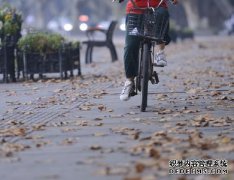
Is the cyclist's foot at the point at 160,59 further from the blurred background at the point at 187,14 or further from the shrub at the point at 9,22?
the blurred background at the point at 187,14

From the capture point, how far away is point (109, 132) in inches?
341

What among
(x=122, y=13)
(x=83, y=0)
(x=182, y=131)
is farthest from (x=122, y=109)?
(x=83, y=0)

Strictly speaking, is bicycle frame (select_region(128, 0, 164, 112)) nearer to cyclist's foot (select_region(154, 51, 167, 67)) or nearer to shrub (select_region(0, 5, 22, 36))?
cyclist's foot (select_region(154, 51, 167, 67))

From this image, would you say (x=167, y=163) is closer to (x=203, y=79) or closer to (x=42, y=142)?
(x=42, y=142)

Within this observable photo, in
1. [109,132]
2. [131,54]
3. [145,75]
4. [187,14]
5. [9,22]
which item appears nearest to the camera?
[109,132]

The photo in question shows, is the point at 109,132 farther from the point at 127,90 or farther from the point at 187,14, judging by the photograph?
the point at 187,14

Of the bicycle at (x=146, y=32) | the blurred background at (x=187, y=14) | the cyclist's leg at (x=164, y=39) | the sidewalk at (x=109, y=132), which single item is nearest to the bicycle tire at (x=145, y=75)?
the bicycle at (x=146, y=32)

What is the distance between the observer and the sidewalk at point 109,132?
662cm

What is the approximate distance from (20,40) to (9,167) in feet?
32.7

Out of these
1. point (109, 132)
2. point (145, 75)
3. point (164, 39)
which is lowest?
point (109, 132)

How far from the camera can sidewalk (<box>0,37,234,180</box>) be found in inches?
261

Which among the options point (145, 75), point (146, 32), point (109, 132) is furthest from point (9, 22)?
point (109, 132)

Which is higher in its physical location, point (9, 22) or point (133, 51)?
point (9, 22)

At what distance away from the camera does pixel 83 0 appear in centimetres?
9044
